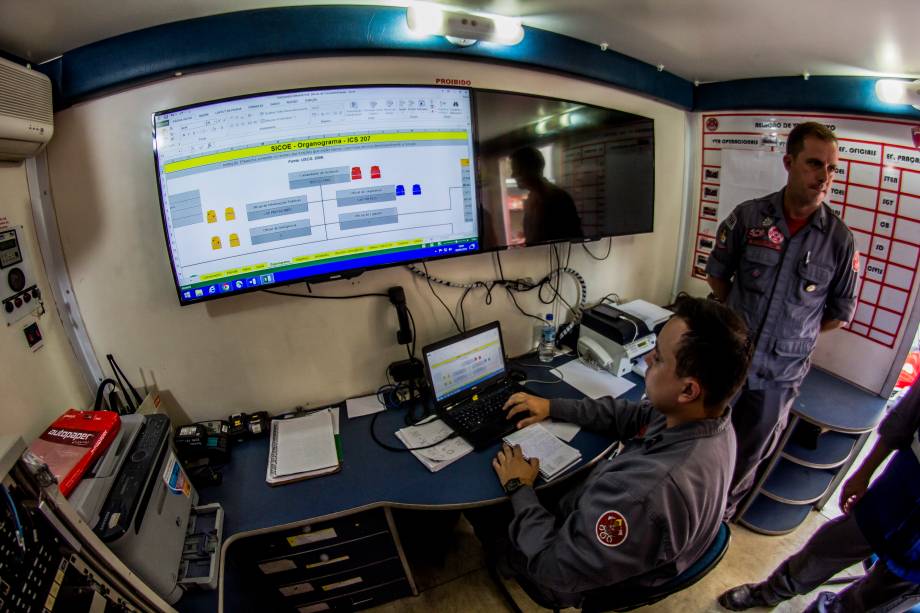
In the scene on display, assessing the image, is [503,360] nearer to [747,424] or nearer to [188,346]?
[747,424]

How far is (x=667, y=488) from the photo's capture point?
95 cm

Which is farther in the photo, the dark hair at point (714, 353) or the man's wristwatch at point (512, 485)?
the man's wristwatch at point (512, 485)

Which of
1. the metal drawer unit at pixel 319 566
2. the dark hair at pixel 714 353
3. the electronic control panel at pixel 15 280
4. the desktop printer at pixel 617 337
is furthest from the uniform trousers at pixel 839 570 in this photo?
the electronic control panel at pixel 15 280

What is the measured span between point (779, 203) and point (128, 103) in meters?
2.57

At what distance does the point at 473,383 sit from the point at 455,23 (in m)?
1.37

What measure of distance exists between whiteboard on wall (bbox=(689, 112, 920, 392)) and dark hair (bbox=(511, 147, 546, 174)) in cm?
133

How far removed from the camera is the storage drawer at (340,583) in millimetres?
1534

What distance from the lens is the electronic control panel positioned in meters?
1.12

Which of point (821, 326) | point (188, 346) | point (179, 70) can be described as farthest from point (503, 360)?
point (179, 70)

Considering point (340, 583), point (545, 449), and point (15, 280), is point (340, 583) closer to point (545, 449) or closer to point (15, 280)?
point (545, 449)

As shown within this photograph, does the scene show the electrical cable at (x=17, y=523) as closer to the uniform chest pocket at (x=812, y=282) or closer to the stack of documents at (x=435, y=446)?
the stack of documents at (x=435, y=446)

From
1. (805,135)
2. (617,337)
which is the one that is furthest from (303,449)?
(805,135)

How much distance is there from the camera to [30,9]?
0.97 m

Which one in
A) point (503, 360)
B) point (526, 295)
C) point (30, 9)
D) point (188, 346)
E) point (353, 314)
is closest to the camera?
point (30, 9)
